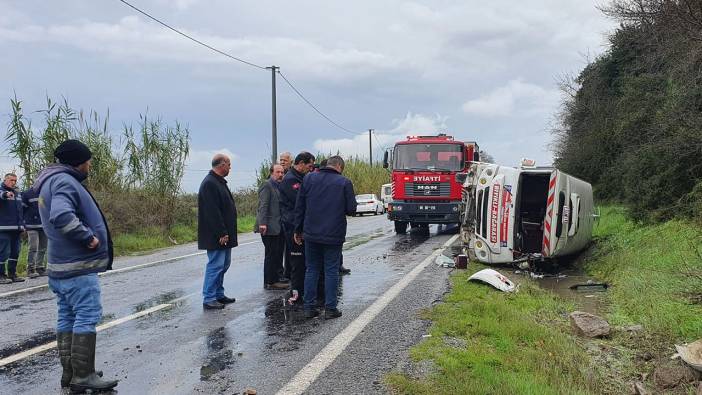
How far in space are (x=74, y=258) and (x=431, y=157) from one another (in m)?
14.4

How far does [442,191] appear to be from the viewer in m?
17.6

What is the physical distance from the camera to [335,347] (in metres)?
5.25

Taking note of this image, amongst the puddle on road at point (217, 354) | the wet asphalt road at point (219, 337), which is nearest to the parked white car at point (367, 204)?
the wet asphalt road at point (219, 337)

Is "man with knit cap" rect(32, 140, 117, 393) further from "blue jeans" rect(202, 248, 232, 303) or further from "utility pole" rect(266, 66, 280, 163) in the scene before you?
"utility pole" rect(266, 66, 280, 163)

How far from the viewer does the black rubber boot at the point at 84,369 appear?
14.0 ft

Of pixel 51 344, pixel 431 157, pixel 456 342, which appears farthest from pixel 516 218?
pixel 51 344

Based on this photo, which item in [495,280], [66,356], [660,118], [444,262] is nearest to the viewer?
[66,356]

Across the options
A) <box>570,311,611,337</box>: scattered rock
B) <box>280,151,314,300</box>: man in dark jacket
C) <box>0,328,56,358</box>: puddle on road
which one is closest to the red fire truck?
<box>280,151,314,300</box>: man in dark jacket

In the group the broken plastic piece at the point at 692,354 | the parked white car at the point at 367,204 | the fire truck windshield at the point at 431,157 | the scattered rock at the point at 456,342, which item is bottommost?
the parked white car at the point at 367,204

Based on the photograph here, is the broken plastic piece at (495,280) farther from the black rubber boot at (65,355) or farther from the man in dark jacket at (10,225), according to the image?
the man in dark jacket at (10,225)

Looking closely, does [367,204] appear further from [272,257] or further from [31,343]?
[31,343]

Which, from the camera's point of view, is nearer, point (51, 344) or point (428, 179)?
point (51, 344)

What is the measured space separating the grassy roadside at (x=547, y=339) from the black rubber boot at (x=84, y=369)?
218 centimetres

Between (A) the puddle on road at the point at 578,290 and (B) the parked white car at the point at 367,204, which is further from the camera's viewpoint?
(B) the parked white car at the point at 367,204
